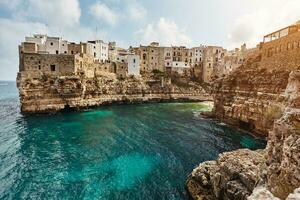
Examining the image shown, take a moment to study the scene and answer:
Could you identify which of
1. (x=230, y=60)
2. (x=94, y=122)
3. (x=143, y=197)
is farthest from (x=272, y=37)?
(x=230, y=60)

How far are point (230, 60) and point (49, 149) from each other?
7494 centimetres

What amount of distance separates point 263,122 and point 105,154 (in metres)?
21.3

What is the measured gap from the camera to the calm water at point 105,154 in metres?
16.2

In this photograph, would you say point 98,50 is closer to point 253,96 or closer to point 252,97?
point 252,97

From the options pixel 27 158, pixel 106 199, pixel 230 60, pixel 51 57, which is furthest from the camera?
pixel 230 60

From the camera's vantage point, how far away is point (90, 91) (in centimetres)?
5472

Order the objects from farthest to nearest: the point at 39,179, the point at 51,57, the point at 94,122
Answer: the point at 51,57
the point at 94,122
the point at 39,179

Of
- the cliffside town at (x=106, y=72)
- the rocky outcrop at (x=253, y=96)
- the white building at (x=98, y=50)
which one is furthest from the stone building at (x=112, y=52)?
the rocky outcrop at (x=253, y=96)

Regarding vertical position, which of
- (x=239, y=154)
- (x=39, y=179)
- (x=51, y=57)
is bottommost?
(x=39, y=179)

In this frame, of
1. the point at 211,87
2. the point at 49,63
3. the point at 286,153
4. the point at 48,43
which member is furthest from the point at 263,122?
the point at 48,43

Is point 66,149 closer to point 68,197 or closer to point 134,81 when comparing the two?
point 68,197

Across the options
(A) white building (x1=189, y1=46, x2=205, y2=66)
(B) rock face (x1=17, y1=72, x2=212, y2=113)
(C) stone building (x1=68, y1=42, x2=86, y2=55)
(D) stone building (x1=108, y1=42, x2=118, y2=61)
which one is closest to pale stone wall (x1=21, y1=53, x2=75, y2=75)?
(B) rock face (x1=17, y1=72, x2=212, y2=113)

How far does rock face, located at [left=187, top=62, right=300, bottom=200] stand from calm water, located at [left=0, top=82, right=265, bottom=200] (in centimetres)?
244

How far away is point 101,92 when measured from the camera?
5819 cm
